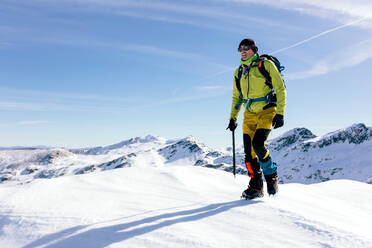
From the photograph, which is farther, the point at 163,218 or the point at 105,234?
the point at 163,218

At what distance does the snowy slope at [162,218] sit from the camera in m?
3.08

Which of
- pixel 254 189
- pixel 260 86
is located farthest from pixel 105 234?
pixel 260 86

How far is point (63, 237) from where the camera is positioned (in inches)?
123

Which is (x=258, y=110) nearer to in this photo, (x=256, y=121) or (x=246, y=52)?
(x=256, y=121)

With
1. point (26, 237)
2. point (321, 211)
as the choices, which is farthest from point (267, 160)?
point (26, 237)

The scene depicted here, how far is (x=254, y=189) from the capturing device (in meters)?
5.13

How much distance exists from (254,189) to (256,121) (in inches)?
54.3

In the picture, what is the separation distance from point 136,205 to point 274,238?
213 centimetres

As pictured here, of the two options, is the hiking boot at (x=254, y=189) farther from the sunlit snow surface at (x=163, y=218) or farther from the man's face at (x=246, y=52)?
the man's face at (x=246, y=52)

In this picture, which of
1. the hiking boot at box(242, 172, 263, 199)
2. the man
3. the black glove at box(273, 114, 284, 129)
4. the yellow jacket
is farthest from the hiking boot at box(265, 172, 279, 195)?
the yellow jacket

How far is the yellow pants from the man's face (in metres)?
1.14

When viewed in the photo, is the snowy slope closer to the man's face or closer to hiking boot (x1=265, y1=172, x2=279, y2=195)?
hiking boot (x1=265, y1=172, x2=279, y2=195)

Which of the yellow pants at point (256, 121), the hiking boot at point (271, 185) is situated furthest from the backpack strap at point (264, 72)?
the hiking boot at point (271, 185)

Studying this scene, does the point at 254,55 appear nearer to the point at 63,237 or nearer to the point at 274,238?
the point at 274,238
